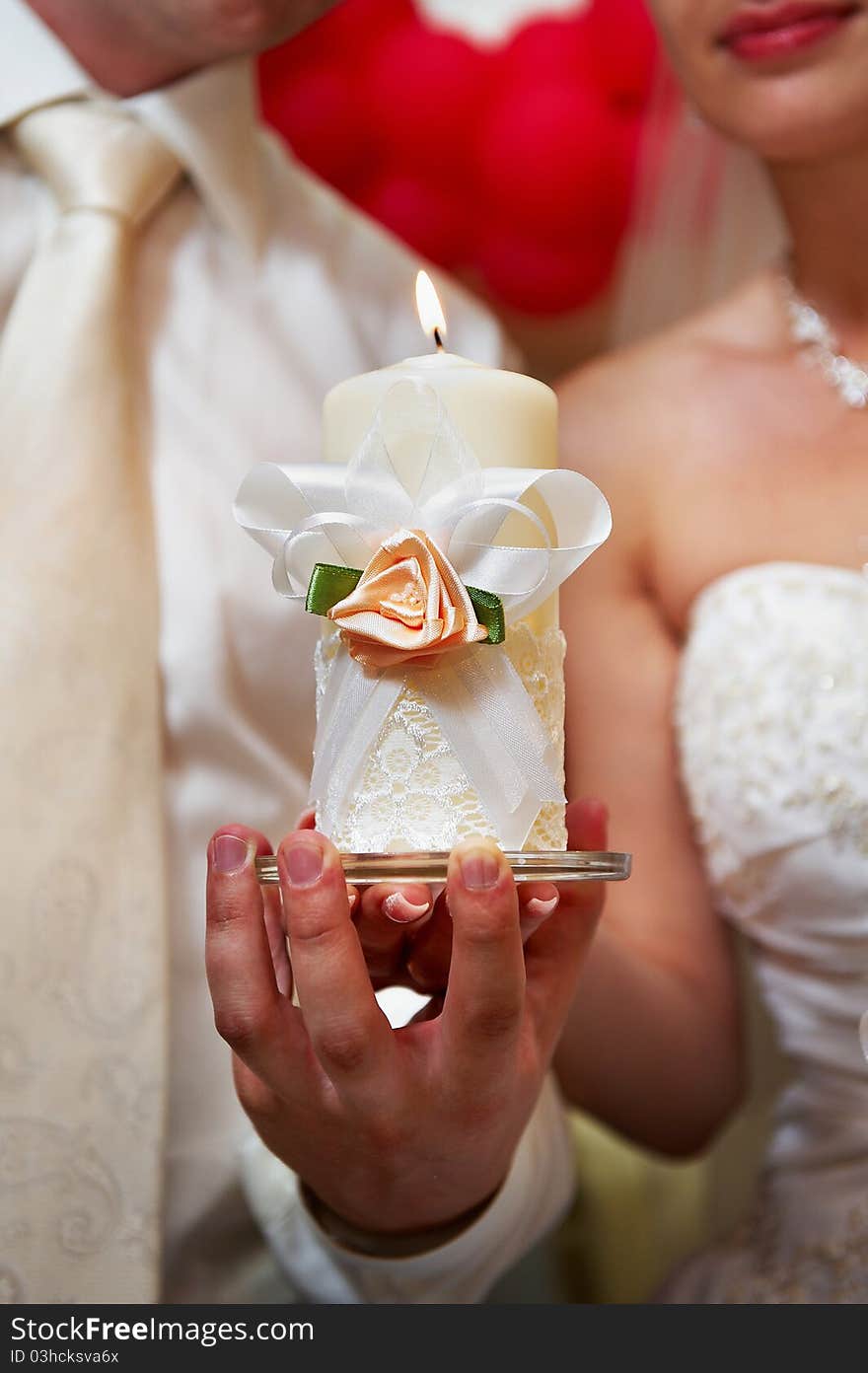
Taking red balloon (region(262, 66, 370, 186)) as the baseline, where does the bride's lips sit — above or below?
above

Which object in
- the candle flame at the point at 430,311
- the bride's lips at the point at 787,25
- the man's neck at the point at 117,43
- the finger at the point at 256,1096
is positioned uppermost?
the man's neck at the point at 117,43

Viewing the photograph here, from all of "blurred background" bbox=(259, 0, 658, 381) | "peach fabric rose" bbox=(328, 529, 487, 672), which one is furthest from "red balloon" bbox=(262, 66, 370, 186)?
"peach fabric rose" bbox=(328, 529, 487, 672)

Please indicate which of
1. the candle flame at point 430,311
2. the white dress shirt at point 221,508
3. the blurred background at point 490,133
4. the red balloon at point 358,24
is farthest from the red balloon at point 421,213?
the candle flame at point 430,311

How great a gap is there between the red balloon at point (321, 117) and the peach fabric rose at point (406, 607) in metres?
1.03

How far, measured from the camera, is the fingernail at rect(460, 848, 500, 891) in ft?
1.76

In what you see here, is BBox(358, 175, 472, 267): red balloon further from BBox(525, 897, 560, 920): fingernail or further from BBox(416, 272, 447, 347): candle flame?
BBox(525, 897, 560, 920): fingernail

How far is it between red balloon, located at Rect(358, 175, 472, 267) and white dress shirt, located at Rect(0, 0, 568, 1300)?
0.33 m

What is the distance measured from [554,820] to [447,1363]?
36cm

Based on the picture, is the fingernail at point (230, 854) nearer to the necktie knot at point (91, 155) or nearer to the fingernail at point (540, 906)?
the fingernail at point (540, 906)

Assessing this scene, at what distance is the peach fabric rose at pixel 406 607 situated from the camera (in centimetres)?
55

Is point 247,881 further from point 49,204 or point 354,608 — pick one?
point 49,204

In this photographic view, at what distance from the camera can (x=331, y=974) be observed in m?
0.59

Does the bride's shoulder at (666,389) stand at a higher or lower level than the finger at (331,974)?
lower

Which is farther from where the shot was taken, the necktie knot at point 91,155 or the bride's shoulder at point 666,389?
the bride's shoulder at point 666,389
